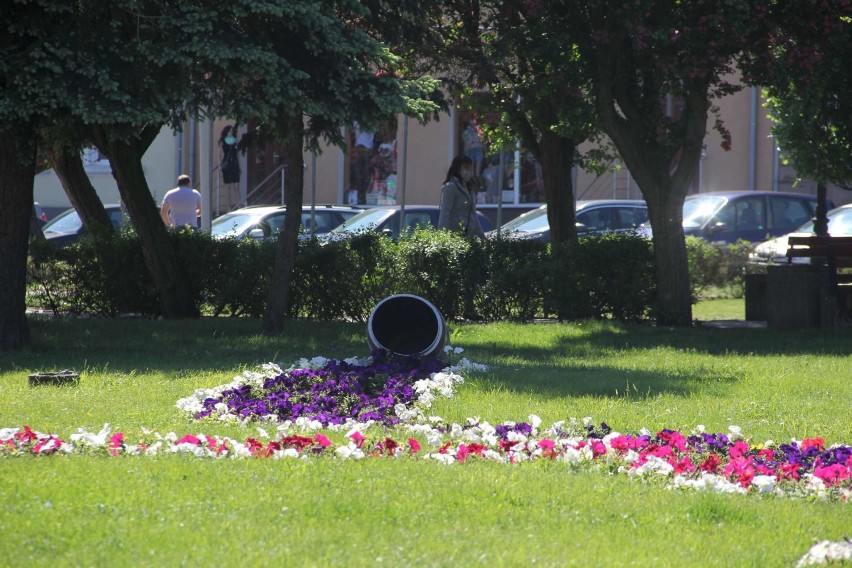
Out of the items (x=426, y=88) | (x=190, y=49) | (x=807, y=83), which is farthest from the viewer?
(x=807, y=83)

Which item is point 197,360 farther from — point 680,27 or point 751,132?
point 751,132

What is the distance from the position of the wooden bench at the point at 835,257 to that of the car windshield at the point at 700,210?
695 cm

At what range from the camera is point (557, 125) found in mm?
14023

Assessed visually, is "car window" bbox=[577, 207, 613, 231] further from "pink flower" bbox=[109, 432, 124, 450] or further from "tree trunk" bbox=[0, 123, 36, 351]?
"pink flower" bbox=[109, 432, 124, 450]

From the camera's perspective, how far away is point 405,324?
32.9ft

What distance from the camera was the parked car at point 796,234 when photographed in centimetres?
1797

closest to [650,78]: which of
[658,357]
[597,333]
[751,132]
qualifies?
[597,333]

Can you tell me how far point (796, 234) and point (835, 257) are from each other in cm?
635

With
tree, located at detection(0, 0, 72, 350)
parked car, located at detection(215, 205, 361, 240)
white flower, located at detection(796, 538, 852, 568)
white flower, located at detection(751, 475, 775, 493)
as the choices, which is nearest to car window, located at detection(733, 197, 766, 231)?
parked car, located at detection(215, 205, 361, 240)

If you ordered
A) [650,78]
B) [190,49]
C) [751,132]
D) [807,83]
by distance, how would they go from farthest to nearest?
[751,132]
[650,78]
[807,83]
[190,49]

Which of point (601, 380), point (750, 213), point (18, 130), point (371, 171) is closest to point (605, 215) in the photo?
point (750, 213)

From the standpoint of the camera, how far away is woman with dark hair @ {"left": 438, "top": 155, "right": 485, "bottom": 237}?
48.2 ft

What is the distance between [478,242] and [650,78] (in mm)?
2790

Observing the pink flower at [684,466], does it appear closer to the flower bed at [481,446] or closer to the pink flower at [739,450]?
the flower bed at [481,446]
